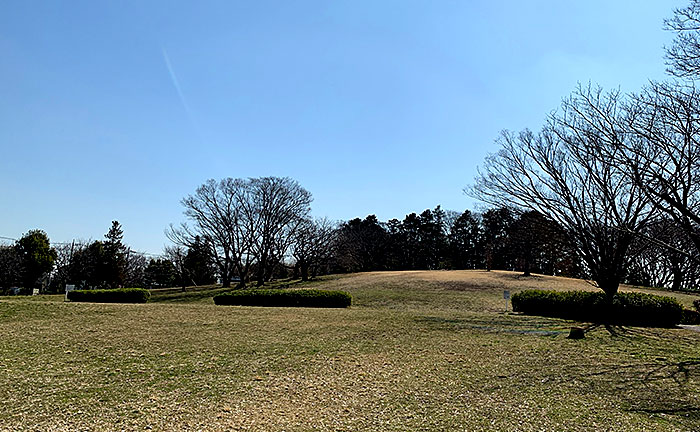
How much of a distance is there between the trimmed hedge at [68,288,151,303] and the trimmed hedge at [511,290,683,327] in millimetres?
15585

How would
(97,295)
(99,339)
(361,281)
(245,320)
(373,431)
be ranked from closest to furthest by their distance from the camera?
(373,431)
(99,339)
(245,320)
(97,295)
(361,281)

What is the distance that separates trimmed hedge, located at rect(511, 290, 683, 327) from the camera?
519 inches

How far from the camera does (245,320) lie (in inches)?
456

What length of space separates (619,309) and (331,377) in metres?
11.4

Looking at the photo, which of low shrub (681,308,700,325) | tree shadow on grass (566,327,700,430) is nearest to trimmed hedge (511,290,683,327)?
low shrub (681,308,700,325)

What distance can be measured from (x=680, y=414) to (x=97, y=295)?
62.2 feet

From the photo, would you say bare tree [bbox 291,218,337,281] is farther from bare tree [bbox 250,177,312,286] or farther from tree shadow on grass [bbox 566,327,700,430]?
tree shadow on grass [bbox 566,327,700,430]

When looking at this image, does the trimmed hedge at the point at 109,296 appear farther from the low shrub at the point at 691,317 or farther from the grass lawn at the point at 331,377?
the low shrub at the point at 691,317

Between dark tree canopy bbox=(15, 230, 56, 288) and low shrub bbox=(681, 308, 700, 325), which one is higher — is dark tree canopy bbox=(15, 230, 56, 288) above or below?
above

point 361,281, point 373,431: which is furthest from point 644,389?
point 361,281

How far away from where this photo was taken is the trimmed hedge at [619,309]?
1318 cm

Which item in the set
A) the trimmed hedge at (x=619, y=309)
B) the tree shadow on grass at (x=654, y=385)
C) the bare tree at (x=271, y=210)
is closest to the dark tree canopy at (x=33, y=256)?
the bare tree at (x=271, y=210)

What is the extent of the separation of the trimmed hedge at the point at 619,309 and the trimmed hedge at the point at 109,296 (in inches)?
614

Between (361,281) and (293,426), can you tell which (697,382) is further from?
(361,281)
